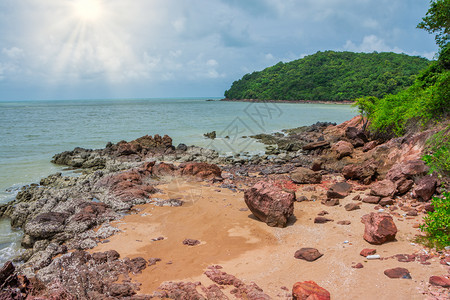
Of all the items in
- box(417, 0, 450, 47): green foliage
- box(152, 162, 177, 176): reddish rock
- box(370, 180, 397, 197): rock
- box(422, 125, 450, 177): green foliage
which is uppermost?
box(417, 0, 450, 47): green foliage

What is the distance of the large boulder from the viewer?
7777 mm

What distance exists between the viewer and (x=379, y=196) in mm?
8688

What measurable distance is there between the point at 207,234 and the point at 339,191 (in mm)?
4974

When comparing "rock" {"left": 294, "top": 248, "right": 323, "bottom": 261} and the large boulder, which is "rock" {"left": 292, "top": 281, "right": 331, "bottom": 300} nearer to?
"rock" {"left": 294, "top": 248, "right": 323, "bottom": 261}

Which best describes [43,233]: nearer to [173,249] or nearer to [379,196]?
[173,249]

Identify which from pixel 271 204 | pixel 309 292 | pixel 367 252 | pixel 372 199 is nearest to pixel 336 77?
pixel 372 199

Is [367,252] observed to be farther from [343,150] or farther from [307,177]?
[343,150]

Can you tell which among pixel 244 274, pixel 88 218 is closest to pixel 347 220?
pixel 244 274

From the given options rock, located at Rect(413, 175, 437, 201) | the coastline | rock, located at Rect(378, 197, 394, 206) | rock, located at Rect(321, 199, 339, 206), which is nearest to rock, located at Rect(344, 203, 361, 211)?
the coastline

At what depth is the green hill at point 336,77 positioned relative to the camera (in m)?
88.2

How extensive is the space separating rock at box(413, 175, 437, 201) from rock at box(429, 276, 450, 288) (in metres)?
3.88

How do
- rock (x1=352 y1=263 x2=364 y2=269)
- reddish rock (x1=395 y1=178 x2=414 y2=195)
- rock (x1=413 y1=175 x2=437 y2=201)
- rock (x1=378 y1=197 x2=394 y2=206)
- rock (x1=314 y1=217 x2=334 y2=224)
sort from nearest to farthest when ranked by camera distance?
rock (x1=352 y1=263 x2=364 y2=269)
rock (x1=413 y1=175 x2=437 y2=201)
rock (x1=314 y1=217 x2=334 y2=224)
rock (x1=378 y1=197 x2=394 y2=206)
reddish rock (x1=395 y1=178 x2=414 y2=195)

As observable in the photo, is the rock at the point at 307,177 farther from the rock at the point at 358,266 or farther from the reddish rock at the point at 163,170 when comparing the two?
the rock at the point at 358,266

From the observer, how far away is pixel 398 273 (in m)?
4.86
